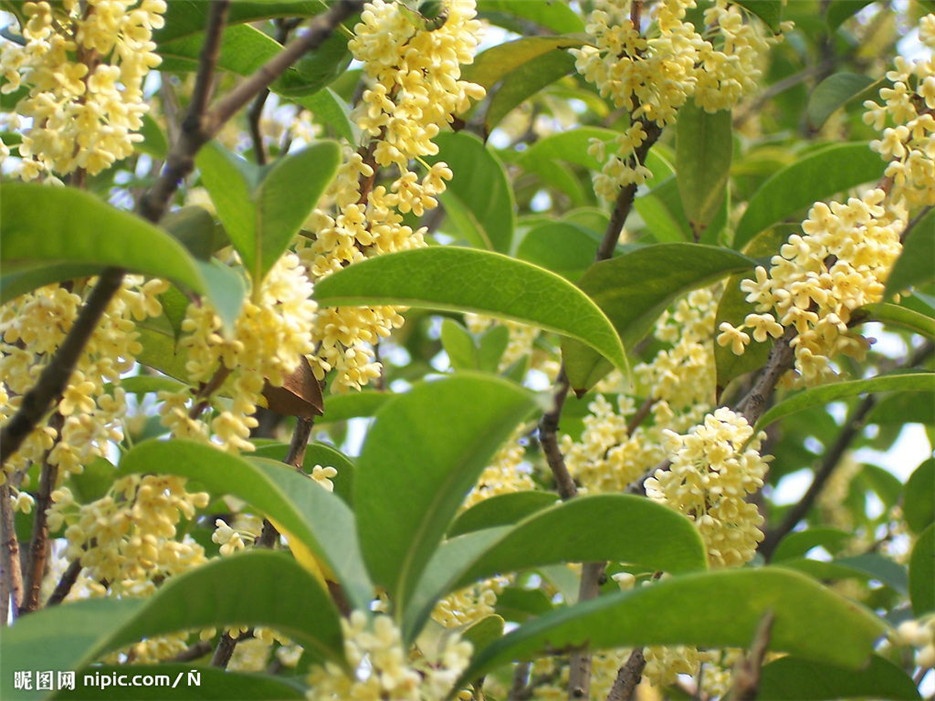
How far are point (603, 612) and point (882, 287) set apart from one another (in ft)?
2.84

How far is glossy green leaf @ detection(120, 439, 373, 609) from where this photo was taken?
1289 millimetres

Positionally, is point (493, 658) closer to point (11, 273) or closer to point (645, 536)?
point (645, 536)

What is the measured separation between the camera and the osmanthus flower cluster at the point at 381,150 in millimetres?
1725

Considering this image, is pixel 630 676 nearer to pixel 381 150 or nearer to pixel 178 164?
pixel 381 150

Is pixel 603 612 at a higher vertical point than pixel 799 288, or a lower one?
lower

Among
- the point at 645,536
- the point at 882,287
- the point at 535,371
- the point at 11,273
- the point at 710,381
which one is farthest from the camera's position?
the point at 535,371

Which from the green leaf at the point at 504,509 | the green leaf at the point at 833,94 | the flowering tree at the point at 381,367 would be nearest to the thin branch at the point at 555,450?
the flowering tree at the point at 381,367

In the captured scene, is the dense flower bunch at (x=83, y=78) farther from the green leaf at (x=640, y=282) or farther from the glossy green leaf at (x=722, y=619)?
the green leaf at (x=640, y=282)

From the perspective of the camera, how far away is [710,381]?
2855mm

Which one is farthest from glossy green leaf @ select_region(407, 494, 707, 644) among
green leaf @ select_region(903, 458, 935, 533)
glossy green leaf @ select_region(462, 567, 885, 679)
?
green leaf @ select_region(903, 458, 935, 533)

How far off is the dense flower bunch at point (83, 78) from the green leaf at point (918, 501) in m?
2.37

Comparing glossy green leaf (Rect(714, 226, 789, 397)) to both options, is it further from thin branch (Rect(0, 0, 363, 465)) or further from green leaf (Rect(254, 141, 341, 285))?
thin branch (Rect(0, 0, 363, 465))

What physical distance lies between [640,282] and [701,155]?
43 cm

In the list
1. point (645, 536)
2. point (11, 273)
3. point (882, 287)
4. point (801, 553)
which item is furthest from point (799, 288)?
point (801, 553)
